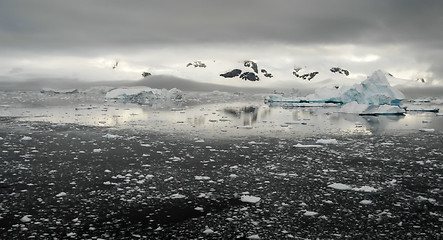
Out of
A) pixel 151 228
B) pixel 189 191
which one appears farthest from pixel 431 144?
pixel 151 228

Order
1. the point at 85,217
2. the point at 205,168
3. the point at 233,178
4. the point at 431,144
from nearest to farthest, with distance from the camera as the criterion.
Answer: the point at 85,217
the point at 233,178
the point at 205,168
the point at 431,144

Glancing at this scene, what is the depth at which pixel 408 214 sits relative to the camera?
18.8 feet

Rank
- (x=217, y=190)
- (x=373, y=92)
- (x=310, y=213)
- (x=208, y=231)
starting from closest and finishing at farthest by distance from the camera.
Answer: (x=208, y=231)
(x=310, y=213)
(x=217, y=190)
(x=373, y=92)

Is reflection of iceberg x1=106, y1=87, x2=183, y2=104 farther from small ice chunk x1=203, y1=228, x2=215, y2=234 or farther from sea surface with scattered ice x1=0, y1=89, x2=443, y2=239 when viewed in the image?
small ice chunk x1=203, y1=228, x2=215, y2=234

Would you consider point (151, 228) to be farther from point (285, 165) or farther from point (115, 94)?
point (115, 94)

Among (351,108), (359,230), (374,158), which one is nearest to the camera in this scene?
(359,230)

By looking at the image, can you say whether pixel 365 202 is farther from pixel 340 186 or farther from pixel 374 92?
pixel 374 92

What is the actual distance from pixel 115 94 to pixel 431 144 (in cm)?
5288

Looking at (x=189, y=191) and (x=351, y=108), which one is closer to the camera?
(x=189, y=191)

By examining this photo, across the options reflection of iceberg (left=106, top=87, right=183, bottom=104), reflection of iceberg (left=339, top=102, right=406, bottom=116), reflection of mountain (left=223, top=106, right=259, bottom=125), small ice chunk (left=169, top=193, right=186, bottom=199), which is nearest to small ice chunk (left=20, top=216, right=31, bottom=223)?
small ice chunk (left=169, top=193, right=186, bottom=199)

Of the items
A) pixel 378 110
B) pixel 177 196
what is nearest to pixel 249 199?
pixel 177 196

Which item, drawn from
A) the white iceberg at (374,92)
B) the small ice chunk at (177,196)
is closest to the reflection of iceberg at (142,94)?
the white iceberg at (374,92)

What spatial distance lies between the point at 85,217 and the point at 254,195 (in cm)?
300

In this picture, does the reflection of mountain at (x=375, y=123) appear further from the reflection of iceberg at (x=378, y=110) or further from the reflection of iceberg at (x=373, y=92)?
the reflection of iceberg at (x=373, y=92)
